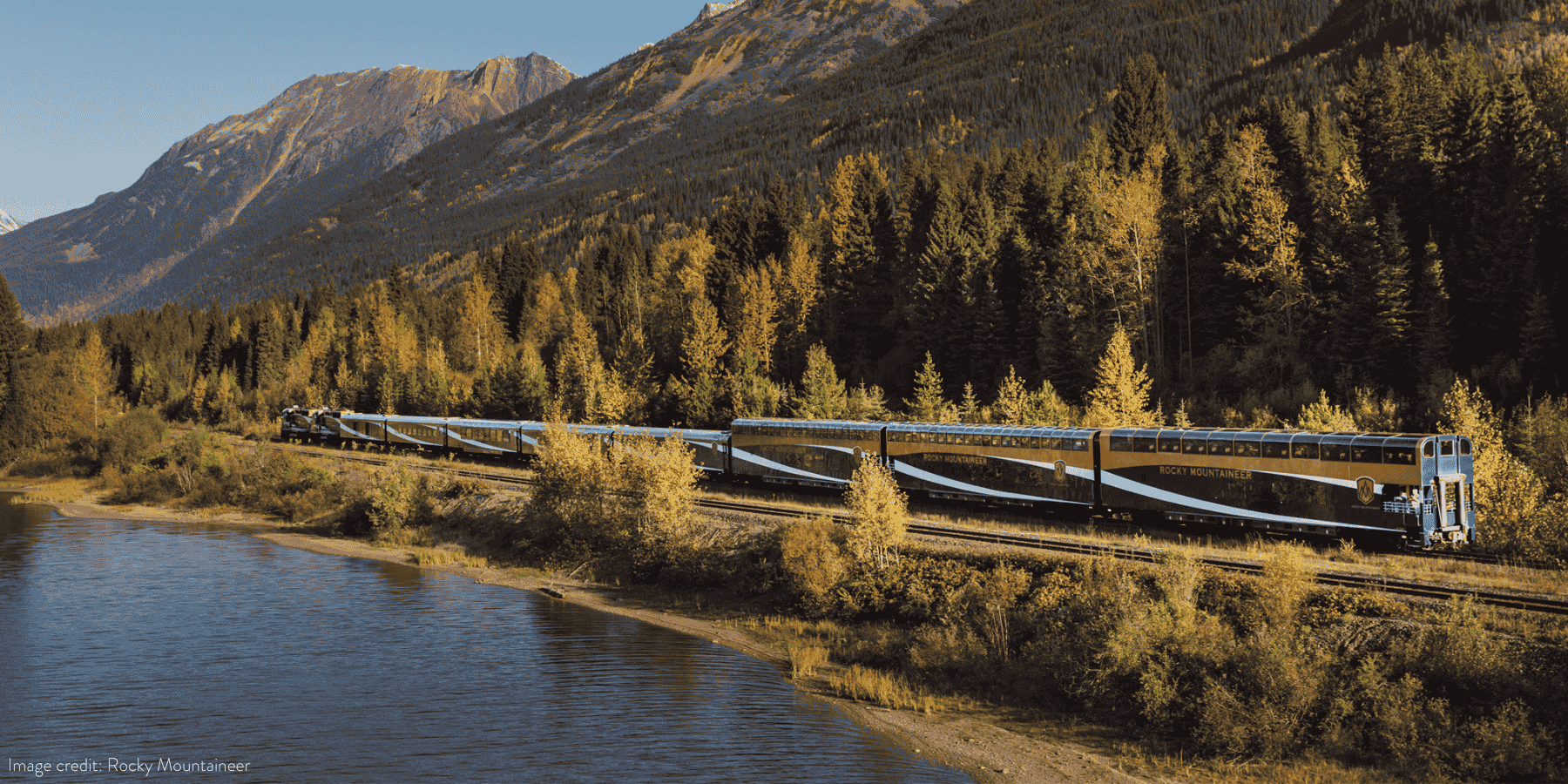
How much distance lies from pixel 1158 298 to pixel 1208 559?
109ft

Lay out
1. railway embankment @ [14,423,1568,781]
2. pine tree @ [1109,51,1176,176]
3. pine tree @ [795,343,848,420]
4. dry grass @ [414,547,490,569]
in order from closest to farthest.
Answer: railway embankment @ [14,423,1568,781] → dry grass @ [414,547,490,569] → pine tree @ [795,343,848,420] → pine tree @ [1109,51,1176,176]

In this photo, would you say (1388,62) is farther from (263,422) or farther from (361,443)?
(263,422)

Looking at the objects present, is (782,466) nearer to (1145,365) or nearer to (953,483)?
(953,483)

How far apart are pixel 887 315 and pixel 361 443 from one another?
55.2 metres

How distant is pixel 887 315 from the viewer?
267 ft

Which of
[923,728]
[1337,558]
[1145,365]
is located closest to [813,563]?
[923,728]

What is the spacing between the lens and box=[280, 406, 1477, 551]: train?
30641mm

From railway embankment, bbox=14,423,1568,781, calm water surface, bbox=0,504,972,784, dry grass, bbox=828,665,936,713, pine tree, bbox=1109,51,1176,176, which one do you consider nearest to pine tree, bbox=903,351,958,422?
railway embankment, bbox=14,423,1568,781

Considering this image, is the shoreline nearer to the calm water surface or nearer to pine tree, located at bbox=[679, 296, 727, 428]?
the calm water surface

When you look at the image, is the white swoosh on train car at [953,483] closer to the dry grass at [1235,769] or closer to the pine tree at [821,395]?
the pine tree at [821,395]

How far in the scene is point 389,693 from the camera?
2961 centimetres

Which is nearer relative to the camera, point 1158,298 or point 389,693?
point 389,693

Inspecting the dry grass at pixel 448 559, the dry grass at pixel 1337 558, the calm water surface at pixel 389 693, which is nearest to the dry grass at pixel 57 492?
the calm water surface at pixel 389 693

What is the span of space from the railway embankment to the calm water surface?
2.93m
